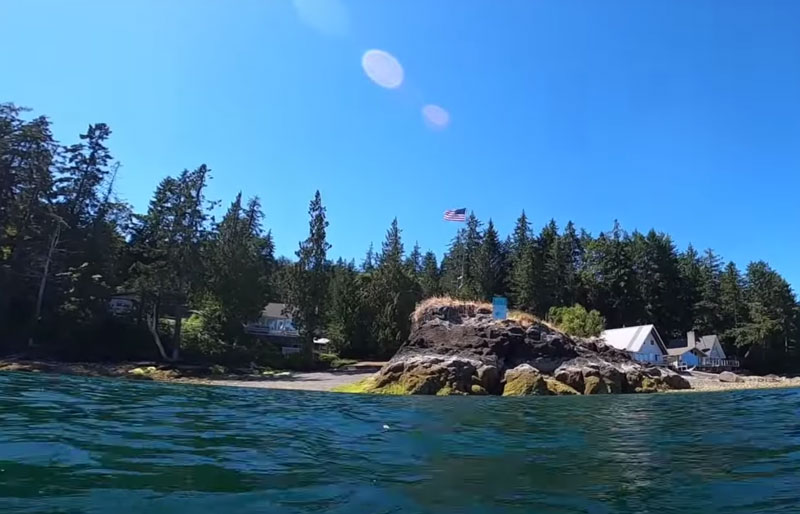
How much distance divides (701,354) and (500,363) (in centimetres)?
4963

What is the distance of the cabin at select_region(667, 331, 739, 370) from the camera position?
69.2m

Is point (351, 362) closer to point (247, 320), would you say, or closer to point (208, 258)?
point (247, 320)

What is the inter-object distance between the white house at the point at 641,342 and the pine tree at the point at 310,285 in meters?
31.6

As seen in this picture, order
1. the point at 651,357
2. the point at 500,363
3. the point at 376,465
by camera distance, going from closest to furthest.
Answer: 1. the point at 376,465
2. the point at 500,363
3. the point at 651,357

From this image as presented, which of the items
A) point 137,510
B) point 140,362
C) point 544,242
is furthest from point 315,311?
point 137,510

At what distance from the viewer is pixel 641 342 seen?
6197 cm

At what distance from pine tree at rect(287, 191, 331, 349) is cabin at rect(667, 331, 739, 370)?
42726 millimetres

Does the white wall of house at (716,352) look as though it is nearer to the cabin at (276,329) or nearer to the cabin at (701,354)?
the cabin at (701,354)

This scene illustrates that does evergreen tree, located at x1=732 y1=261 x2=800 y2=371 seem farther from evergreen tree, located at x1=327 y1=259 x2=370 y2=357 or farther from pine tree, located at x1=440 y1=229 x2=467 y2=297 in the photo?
evergreen tree, located at x1=327 y1=259 x2=370 y2=357

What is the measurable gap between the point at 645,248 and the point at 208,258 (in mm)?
66258

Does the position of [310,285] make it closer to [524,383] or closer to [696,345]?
[524,383]

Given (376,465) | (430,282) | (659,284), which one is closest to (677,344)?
(659,284)

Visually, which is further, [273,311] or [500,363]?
[273,311]

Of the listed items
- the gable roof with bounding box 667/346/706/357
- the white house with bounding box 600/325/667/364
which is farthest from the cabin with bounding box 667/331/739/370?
the white house with bounding box 600/325/667/364
